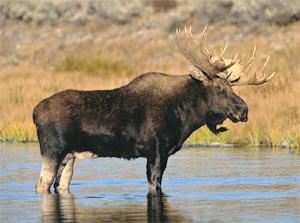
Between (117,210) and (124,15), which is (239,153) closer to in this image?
(117,210)

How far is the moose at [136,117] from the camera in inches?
750

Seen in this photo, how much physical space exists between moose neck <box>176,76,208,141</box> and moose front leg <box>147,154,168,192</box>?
1.91 feet

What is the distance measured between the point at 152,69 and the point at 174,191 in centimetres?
2278

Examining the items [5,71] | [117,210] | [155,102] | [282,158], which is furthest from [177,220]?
[5,71]

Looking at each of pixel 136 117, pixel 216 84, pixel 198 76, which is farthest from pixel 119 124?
pixel 216 84

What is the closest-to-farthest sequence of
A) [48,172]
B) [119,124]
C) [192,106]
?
[48,172]
[119,124]
[192,106]

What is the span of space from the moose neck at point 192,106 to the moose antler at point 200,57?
250 mm

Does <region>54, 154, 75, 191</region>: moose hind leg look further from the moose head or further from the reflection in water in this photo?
the moose head

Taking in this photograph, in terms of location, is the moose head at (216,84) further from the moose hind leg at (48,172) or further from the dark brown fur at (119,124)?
the moose hind leg at (48,172)

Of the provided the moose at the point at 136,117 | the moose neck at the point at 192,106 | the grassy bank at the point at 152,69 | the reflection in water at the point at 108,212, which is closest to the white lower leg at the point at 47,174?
the moose at the point at 136,117

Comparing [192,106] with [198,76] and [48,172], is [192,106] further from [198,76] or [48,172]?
[48,172]

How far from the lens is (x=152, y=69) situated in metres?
41.7

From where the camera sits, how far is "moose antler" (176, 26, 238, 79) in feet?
64.8

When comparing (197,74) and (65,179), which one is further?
(197,74)
